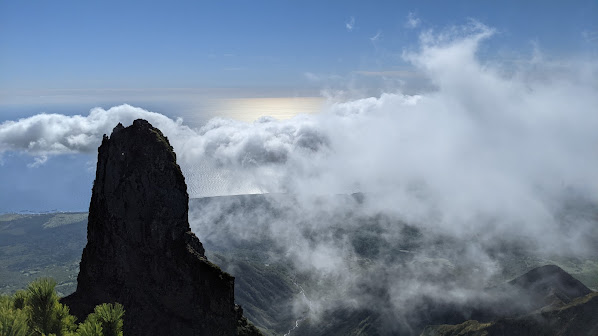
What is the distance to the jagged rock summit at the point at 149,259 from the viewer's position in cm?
5622

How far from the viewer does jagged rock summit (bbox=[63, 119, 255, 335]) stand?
184 ft

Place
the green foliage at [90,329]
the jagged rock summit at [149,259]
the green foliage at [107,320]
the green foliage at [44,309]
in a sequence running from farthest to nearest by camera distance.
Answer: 1. the jagged rock summit at [149,259]
2. the green foliage at [44,309]
3. the green foliage at [107,320]
4. the green foliage at [90,329]

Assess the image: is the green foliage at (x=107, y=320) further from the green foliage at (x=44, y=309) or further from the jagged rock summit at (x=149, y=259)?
the jagged rock summit at (x=149, y=259)

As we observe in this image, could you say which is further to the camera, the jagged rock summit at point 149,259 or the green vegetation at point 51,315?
the jagged rock summit at point 149,259

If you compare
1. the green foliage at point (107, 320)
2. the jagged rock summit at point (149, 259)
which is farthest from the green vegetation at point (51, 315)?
the jagged rock summit at point (149, 259)

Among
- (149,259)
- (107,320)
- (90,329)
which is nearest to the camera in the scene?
(90,329)

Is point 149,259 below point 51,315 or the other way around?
below

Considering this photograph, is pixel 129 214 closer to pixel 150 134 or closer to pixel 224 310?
pixel 150 134

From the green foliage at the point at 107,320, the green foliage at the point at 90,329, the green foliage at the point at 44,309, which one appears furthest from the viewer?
the green foliage at the point at 44,309

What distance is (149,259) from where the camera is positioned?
57031mm

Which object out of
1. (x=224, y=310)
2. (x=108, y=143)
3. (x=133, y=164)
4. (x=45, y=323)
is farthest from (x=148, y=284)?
(x=45, y=323)

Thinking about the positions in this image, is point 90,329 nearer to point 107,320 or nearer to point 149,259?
point 107,320

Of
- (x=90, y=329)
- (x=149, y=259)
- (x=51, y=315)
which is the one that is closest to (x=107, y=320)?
(x=90, y=329)

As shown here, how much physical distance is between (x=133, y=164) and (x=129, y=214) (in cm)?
726
